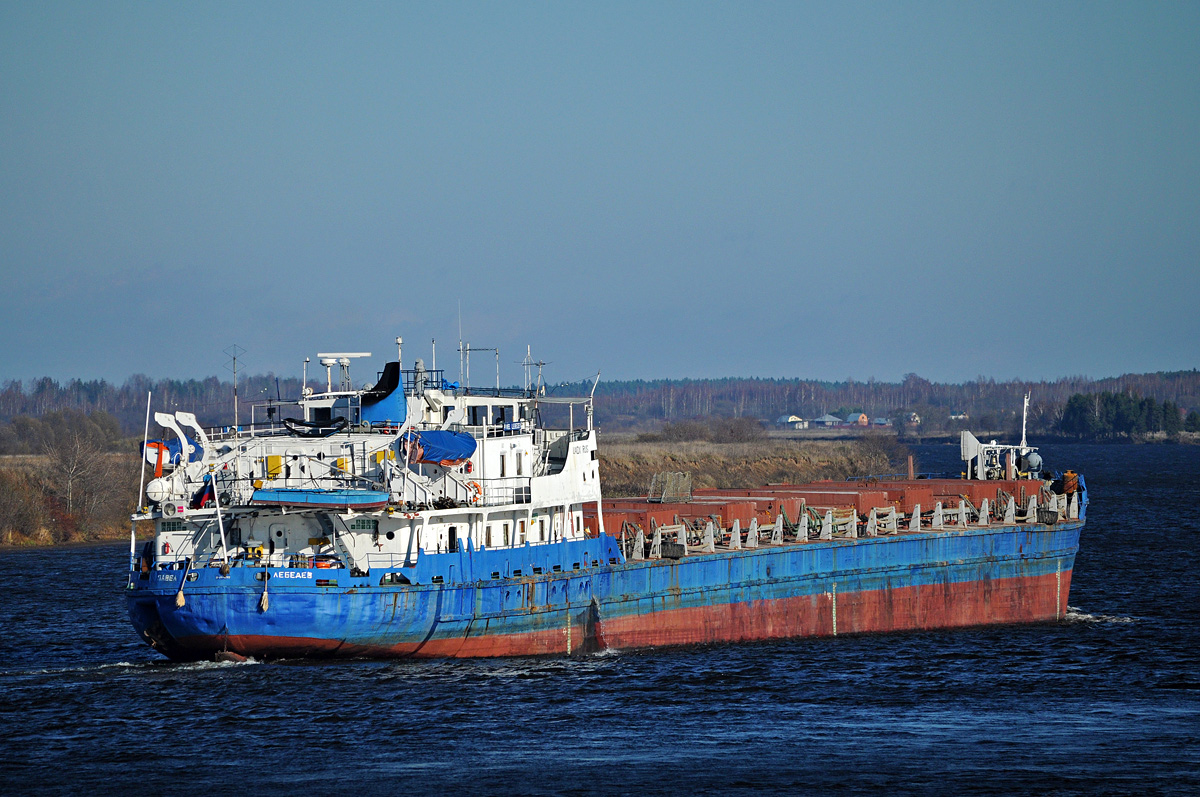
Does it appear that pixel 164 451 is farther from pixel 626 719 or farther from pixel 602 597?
pixel 626 719

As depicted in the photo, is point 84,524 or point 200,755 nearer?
point 200,755

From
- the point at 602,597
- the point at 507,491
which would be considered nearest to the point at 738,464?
the point at 602,597

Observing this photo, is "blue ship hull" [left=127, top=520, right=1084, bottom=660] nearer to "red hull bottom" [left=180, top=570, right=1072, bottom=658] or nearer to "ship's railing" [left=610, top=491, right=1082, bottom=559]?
"red hull bottom" [left=180, top=570, right=1072, bottom=658]

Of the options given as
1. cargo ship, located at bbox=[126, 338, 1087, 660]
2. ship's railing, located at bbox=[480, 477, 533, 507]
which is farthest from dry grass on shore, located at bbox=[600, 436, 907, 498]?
ship's railing, located at bbox=[480, 477, 533, 507]

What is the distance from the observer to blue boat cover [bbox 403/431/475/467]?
112 feet

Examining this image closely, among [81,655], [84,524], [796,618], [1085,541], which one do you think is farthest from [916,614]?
[84,524]

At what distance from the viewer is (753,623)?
42.7 metres

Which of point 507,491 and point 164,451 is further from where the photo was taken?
point 507,491

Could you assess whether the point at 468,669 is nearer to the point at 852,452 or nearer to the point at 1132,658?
the point at 1132,658

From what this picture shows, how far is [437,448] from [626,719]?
805 cm

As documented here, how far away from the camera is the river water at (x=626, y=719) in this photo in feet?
86.3

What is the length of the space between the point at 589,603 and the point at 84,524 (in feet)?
160

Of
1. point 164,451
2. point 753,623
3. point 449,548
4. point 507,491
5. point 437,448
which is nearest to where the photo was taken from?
point 437,448

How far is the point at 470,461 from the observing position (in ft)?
118
